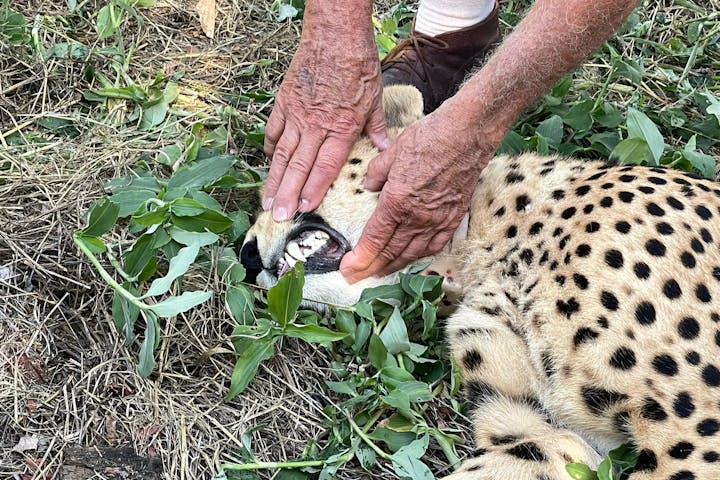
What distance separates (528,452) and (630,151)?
1.17m

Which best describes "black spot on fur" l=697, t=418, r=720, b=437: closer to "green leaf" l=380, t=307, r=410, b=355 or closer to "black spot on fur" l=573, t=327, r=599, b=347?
"black spot on fur" l=573, t=327, r=599, b=347

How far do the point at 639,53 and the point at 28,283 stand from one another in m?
2.76

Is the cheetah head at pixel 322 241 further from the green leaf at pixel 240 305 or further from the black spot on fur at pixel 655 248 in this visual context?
the black spot on fur at pixel 655 248

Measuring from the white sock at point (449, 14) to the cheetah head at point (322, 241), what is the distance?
970mm

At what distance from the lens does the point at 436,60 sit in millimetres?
3365

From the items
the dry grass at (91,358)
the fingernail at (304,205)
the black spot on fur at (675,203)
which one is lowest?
the dry grass at (91,358)

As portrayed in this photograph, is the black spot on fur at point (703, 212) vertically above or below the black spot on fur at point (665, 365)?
above

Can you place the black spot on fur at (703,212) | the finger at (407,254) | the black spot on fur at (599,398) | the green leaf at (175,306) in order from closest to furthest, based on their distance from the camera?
1. the green leaf at (175,306)
2. the black spot on fur at (599,398)
3. the black spot on fur at (703,212)
4. the finger at (407,254)

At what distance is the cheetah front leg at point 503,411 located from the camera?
7.28 ft

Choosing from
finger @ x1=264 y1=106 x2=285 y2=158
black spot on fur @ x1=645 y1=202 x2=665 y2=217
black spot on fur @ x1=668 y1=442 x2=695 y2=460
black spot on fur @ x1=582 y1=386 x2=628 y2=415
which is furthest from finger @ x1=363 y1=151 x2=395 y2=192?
black spot on fur @ x1=668 y1=442 x2=695 y2=460

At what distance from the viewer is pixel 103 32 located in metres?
3.16

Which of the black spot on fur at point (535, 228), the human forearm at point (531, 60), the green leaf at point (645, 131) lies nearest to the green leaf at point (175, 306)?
the human forearm at point (531, 60)

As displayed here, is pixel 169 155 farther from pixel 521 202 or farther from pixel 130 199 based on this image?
pixel 521 202

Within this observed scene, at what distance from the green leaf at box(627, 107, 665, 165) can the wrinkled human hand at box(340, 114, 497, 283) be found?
31.1 inches
